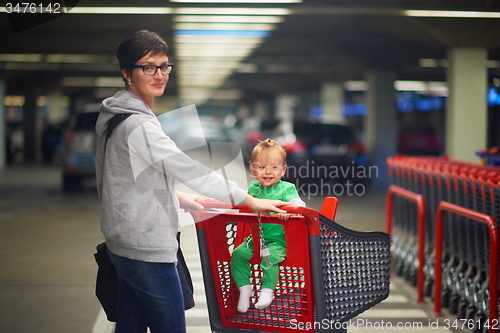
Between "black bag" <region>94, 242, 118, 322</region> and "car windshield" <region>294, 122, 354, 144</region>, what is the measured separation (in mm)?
12571

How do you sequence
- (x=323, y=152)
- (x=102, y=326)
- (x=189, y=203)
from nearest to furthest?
(x=189, y=203) → (x=102, y=326) → (x=323, y=152)

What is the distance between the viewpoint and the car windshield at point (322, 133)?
599 inches

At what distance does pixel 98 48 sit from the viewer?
637 inches

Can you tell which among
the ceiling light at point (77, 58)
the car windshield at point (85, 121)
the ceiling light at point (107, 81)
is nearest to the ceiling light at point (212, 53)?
the ceiling light at point (77, 58)

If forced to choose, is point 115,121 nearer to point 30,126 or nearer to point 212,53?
point 212,53

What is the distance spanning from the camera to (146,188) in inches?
95.4

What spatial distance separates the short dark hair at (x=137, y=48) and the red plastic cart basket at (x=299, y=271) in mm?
736

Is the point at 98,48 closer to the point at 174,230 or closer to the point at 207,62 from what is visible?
the point at 207,62

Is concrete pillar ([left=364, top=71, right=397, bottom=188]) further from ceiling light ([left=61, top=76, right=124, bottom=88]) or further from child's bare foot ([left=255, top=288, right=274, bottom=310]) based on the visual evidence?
ceiling light ([left=61, top=76, right=124, bottom=88])

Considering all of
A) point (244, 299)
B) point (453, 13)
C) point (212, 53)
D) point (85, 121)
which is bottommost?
point (244, 299)

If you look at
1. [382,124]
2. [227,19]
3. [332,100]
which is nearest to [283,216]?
[227,19]

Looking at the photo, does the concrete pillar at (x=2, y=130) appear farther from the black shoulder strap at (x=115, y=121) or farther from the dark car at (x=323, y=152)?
the black shoulder strap at (x=115, y=121)

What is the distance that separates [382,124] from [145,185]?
15825 mm

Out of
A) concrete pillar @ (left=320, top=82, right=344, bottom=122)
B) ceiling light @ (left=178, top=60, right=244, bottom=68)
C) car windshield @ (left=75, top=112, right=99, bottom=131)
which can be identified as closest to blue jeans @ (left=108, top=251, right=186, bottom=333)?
car windshield @ (left=75, top=112, right=99, bottom=131)
